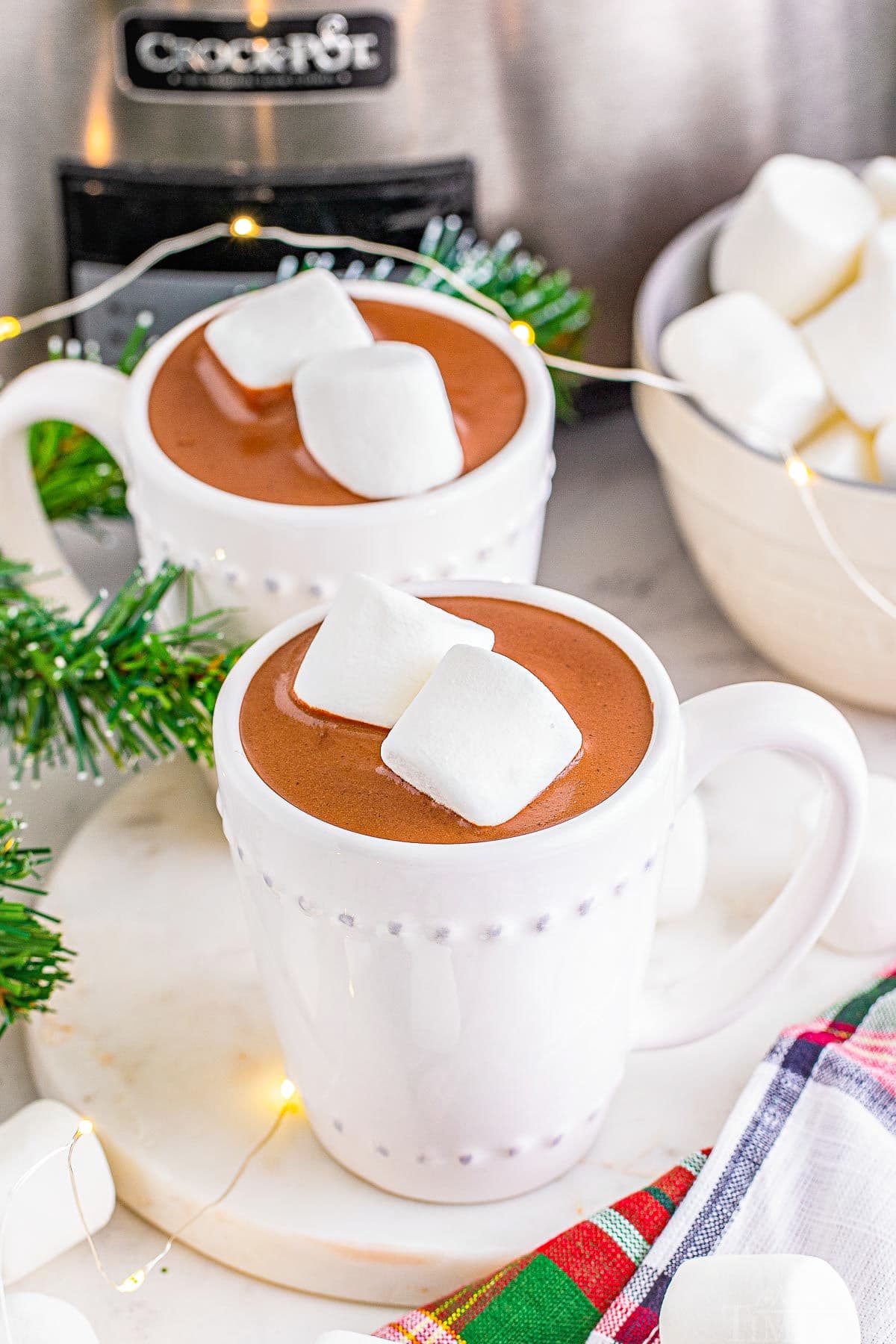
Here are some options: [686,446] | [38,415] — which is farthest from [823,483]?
[38,415]

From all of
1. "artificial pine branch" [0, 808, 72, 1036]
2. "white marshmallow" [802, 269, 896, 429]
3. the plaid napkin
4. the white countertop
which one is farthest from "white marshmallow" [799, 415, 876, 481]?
"artificial pine branch" [0, 808, 72, 1036]

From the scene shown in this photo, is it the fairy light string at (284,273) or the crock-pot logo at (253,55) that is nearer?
the fairy light string at (284,273)

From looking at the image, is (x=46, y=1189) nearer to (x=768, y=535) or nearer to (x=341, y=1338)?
(x=341, y=1338)

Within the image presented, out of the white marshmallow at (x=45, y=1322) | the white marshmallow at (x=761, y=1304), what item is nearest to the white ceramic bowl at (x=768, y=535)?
the white marshmallow at (x=761, y=1304)

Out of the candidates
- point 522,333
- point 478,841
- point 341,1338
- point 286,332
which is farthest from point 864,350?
point 341,1338

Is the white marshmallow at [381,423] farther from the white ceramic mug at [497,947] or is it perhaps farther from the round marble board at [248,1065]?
the round marble board at [248,1065]

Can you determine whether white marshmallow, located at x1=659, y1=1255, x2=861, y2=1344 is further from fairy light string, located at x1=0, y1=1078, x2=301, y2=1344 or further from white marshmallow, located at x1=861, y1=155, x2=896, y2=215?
white marshmallow, located at x1=861, y1=155, x2=896, y2=215
